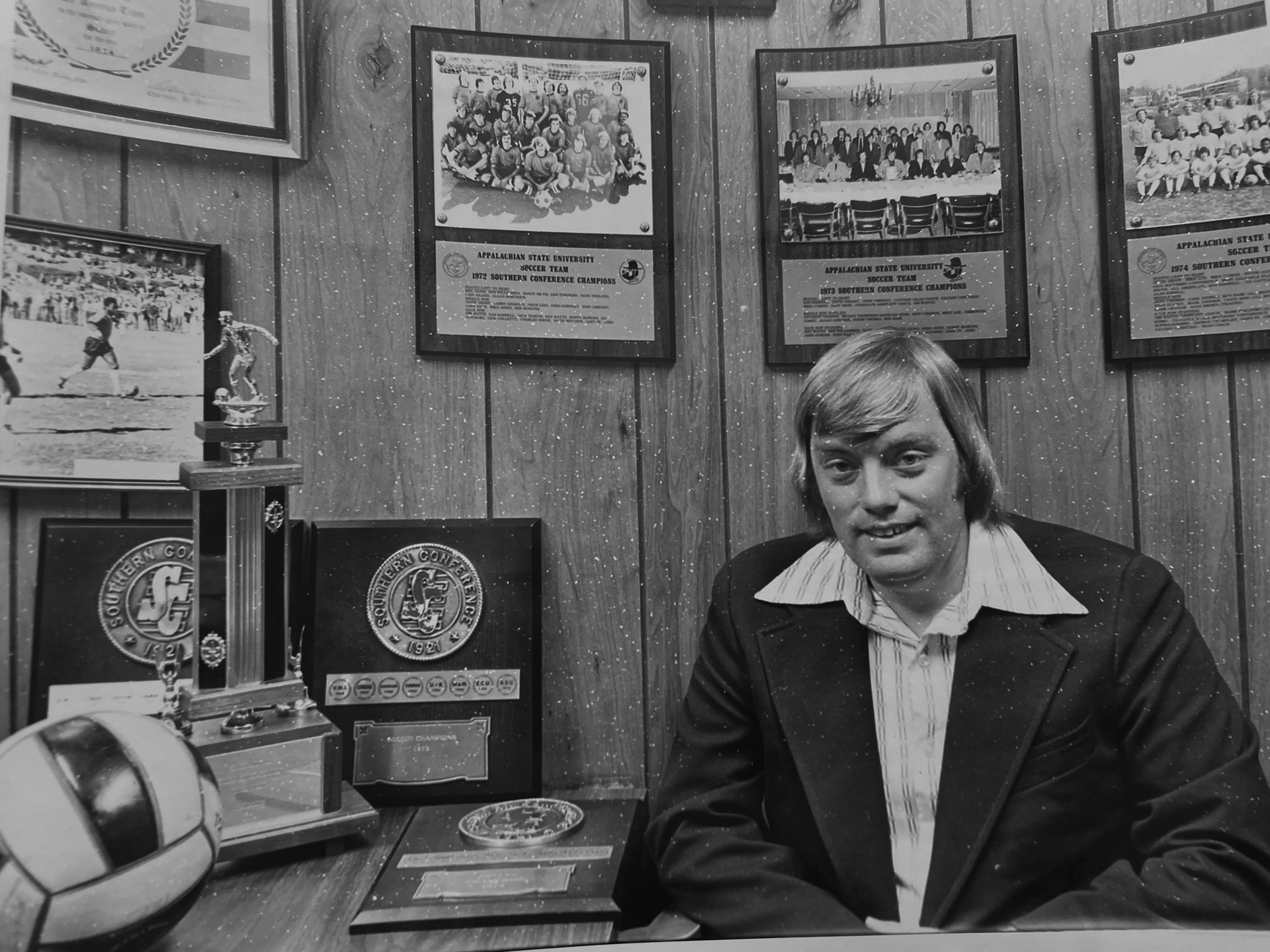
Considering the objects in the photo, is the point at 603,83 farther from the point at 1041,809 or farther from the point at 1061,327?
A: the point at 1041,809

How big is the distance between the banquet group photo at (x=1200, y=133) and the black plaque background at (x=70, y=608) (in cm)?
81

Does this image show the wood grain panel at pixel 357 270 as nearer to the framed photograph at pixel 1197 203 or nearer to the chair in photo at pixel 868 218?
the chair in photo at pixel 868 218

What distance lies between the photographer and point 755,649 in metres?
0.65

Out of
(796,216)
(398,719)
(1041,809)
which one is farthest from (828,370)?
(398,719)

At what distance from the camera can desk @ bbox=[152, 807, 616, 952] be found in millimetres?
561

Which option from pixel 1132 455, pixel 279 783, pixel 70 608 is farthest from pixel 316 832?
pixel 1132 455

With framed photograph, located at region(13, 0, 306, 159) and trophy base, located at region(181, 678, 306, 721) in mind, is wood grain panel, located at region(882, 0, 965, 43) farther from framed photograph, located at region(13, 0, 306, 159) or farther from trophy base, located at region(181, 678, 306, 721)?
trophy base, located at region(181, 678, 306, 721)

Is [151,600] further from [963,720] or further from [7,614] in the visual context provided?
[963,720]

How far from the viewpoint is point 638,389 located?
65 cm

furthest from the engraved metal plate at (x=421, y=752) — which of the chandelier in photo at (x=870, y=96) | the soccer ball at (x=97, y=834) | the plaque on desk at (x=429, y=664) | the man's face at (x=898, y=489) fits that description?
the chandelier in photo at (x=870, y=96)

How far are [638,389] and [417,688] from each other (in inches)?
13.1

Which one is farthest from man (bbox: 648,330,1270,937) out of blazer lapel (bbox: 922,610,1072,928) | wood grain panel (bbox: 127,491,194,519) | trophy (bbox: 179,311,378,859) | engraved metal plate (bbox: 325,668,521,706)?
wood grain panel (bbox: 127,491,194,519)

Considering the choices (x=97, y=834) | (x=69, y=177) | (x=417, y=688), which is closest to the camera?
(x=97, y=834)

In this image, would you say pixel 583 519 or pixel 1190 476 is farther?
pixel 583 519
